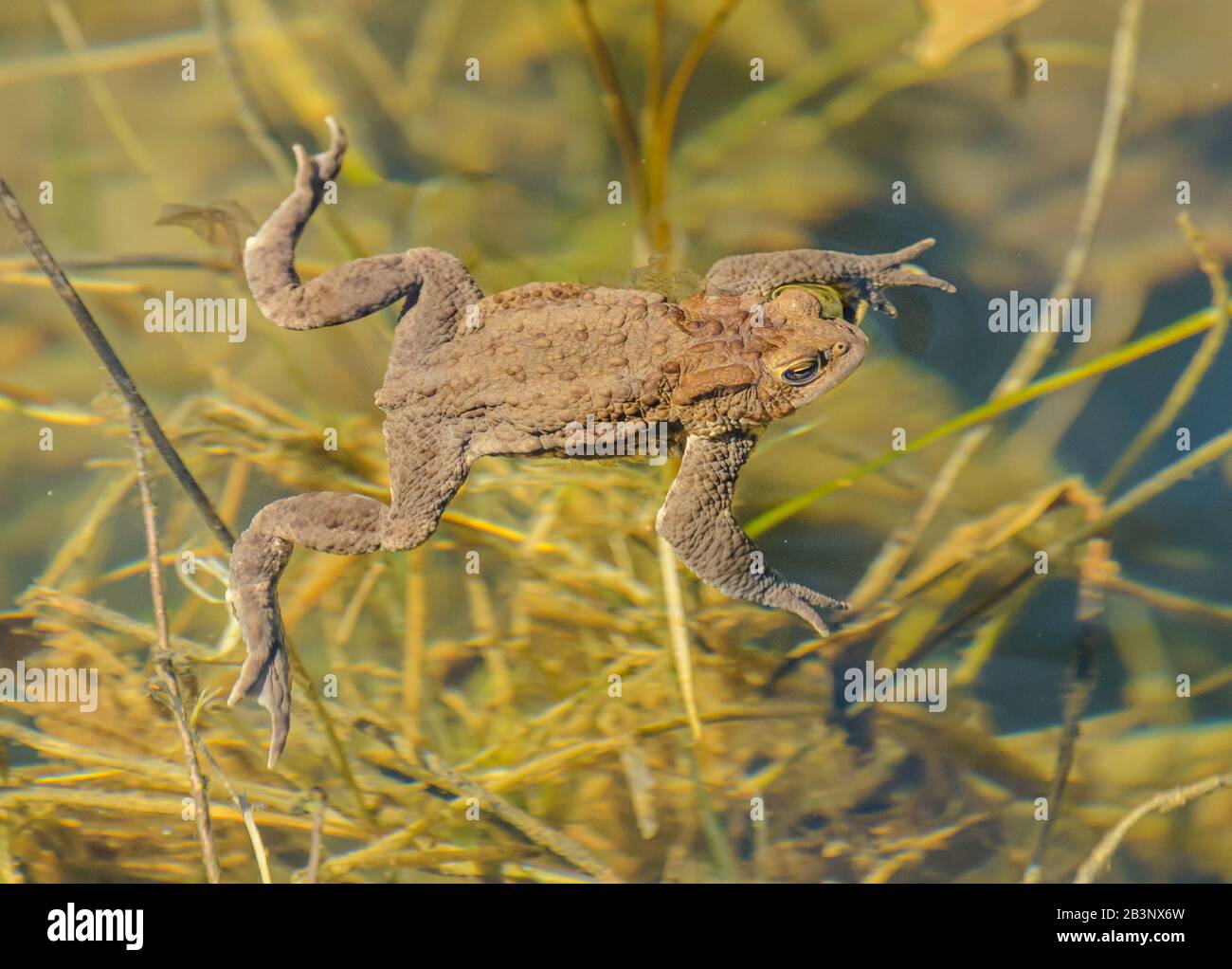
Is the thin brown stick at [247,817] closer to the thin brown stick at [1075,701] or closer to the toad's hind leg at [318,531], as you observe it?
the toad's hind leg at [318,531]

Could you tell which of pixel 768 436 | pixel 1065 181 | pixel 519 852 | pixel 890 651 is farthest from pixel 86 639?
pixel 1065 181

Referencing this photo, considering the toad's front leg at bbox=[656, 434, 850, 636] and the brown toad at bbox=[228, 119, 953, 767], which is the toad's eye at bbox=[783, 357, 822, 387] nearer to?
the brown toad at bbox=[228, 119, 953, 767]

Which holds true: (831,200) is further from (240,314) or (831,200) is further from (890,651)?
(240,314)

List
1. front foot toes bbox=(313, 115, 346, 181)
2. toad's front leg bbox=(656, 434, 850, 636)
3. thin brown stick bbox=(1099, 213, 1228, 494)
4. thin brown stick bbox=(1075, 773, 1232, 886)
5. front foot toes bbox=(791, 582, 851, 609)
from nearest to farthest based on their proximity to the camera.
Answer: toad's front leg bbox=(656, 434, 850, 636) < front foot toes bbox=(313, 115, 346, 181) < front foot toes bbox=(791, 582, 851, 609) < thin brown stick bbox=(1099, 213, 1228, 494) < thin brown stick bbox=(1075, 773, 1232, 886)

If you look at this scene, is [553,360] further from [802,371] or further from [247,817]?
[247,817]

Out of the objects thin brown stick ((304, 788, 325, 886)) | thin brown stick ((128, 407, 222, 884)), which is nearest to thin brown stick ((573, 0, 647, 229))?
thin brown stick ((128, 407, 222, 884))

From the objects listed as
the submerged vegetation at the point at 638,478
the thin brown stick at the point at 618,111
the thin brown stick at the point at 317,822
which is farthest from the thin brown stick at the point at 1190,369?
the thin brown stick at the point at 317,822

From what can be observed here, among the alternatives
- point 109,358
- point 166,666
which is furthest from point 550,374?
point 166,666
